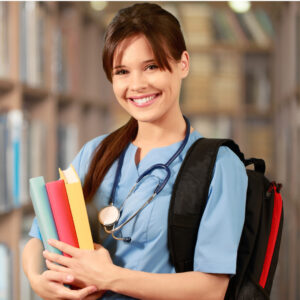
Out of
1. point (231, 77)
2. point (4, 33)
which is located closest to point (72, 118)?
point (4, 33)

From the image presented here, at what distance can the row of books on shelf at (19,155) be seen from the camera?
1.95 meters

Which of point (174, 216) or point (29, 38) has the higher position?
point (29, 38)

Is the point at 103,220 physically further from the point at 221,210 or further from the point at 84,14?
the point at 84,14

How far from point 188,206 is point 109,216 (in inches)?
7.1

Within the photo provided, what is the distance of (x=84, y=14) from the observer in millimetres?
3162

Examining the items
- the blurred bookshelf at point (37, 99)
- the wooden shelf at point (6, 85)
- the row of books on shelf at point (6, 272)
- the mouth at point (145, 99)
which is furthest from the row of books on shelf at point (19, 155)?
the mouth at point (145, 99)

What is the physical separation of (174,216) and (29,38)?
5.29 ft

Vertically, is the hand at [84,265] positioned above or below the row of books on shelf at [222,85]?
below

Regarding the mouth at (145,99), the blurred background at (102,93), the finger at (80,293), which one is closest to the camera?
the finger at (80,293)

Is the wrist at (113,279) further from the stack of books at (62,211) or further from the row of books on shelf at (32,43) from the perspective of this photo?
the row of books on shelf at (32,43)

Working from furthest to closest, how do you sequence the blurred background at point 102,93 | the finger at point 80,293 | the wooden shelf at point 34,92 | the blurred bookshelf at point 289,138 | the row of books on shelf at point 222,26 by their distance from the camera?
the row of books on shelf at point 222,26 → the blurred bookshelf at point 289,138 → the wooden shelf at point 34,92 → the blurred background at point 102,93 → the finger at point 80,293

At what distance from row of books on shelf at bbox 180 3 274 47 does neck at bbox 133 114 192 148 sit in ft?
9.00

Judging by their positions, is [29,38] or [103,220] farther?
[29,38]

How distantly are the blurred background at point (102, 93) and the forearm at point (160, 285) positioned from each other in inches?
45.8
